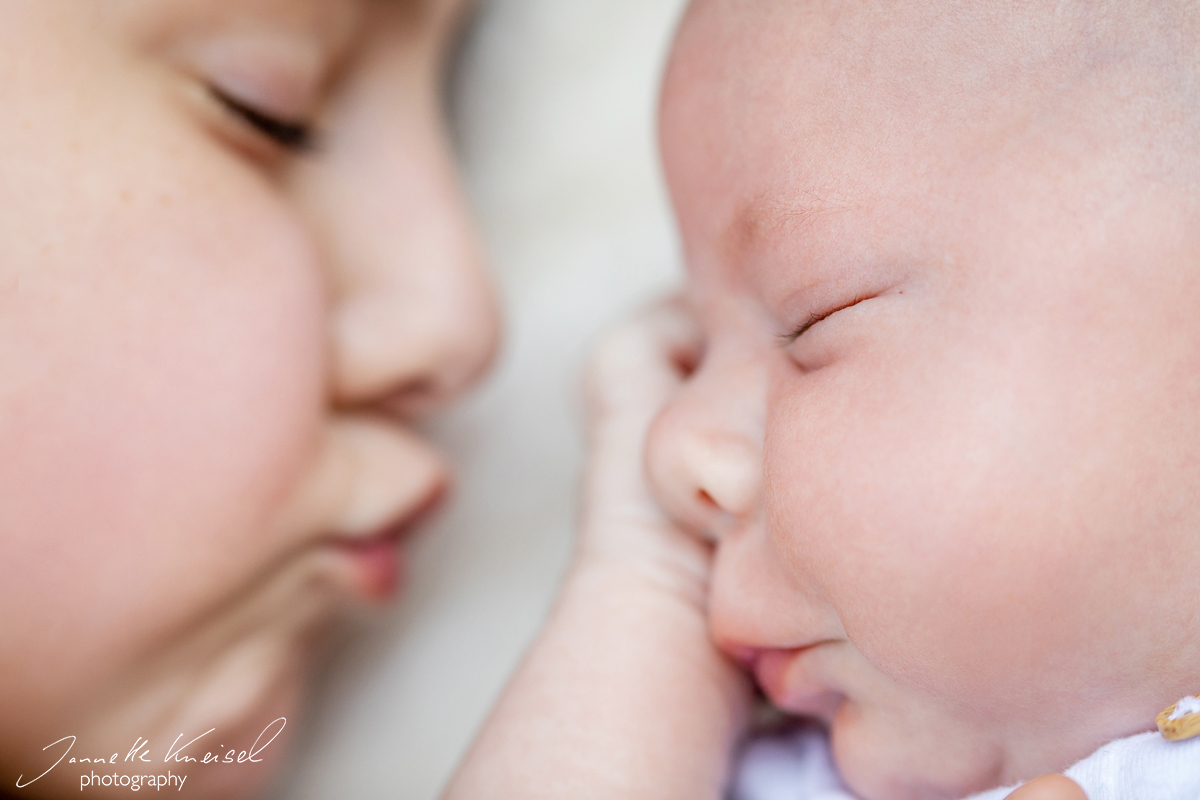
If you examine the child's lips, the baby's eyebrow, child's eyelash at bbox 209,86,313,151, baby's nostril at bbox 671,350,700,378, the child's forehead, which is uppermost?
the child's forehead

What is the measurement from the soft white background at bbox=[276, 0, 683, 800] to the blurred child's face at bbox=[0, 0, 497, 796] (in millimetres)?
156

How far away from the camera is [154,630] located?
73 centimetres

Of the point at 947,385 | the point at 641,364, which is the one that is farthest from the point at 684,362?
→ the point at 947,385

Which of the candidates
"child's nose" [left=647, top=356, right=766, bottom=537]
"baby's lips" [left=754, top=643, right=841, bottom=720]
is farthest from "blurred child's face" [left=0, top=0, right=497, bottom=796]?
"baby's lips" [left=754, top=643, right=841, bottom=720]

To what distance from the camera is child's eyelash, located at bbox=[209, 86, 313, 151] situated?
791 millimetres

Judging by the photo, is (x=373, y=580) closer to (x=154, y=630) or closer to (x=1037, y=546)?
(x=154, y=630)

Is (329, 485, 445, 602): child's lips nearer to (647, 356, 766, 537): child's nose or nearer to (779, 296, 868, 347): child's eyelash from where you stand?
(647, 356, 766, 537): child's nose

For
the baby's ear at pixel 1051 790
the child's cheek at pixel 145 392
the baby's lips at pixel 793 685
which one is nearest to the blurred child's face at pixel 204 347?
the child's cheek at pixel 145 392

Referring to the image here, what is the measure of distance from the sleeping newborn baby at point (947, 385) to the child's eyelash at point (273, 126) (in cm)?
38

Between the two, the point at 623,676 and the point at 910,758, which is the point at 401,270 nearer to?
the point at 623,676

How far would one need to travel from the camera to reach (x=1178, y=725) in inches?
21.2

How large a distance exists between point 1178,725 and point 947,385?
24 centimetres

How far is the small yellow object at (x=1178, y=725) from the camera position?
0.54 metres

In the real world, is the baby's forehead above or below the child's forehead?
below
